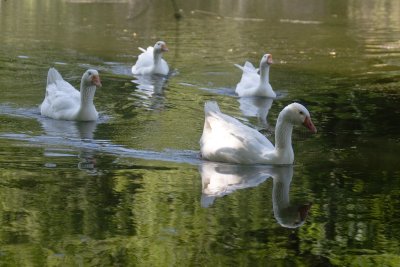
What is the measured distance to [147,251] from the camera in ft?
27.0

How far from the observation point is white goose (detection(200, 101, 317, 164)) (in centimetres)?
1213

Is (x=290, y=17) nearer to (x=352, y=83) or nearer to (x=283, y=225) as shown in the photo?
(x=352, y=83)

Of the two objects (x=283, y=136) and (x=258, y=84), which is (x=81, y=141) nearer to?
(x=283, y=136)

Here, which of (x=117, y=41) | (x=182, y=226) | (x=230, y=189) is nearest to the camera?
(x=182, y=226)

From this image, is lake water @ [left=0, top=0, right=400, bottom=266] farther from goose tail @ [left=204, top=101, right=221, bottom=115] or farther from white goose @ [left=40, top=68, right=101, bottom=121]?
goose tail @ [left=204, top=101, right=221, bottom=115]

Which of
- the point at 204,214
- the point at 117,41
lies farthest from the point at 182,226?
the point at 117,41

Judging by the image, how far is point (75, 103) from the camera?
15789 mm

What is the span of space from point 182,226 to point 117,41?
19262mm

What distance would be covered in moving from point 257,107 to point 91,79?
13.2ft

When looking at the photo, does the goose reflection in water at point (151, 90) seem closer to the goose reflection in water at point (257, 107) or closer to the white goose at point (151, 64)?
the white goose at point (151, 64)

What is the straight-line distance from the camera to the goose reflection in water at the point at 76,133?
472 inches

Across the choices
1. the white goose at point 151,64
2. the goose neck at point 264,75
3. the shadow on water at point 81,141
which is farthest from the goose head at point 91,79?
the white goose at point 151,64

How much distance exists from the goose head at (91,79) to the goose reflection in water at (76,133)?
68 cm

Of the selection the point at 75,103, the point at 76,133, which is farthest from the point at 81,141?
the point at 75,103
